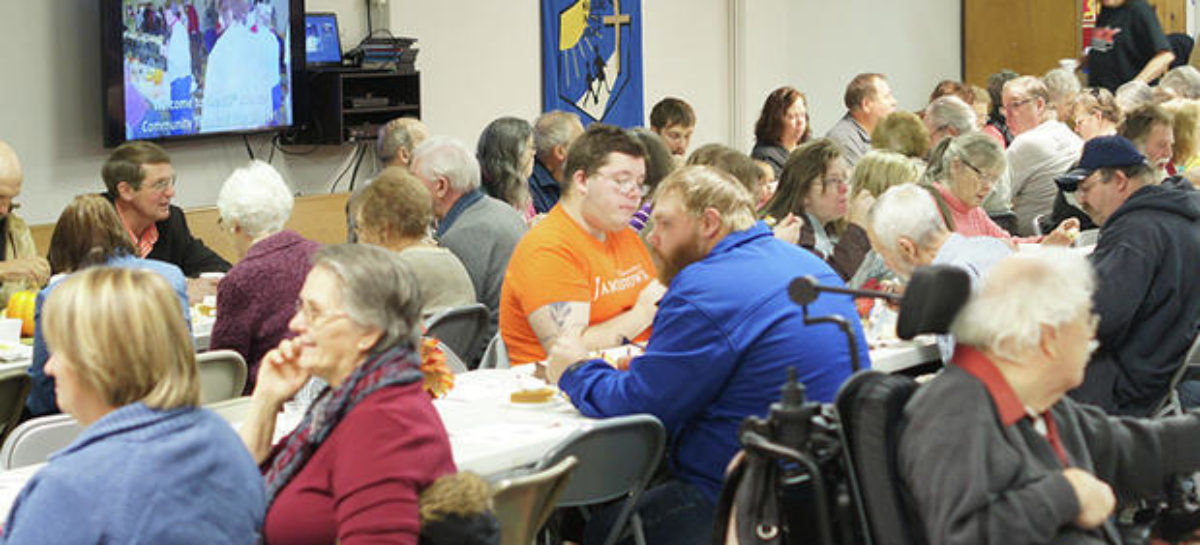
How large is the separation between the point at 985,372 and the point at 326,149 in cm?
723

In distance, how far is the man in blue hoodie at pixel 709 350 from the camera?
3.50 meters

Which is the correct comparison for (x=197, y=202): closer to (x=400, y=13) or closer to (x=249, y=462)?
(x=400, y=13)

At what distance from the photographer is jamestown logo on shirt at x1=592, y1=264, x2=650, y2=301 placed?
15.0 feet

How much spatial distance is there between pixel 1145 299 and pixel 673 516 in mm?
2045

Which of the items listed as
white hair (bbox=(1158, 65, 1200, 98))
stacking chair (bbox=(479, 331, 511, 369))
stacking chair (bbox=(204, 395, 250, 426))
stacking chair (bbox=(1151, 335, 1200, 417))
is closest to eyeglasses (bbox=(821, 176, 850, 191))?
stacking chair (bbox=(1151, 335, 1200, 417))

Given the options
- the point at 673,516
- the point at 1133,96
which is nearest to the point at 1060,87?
the point at 1133,96

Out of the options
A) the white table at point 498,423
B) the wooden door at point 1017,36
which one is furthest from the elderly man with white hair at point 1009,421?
the wooden door at point 1017,36

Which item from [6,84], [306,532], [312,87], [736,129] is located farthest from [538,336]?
[736,129]

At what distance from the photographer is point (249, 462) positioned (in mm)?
2584

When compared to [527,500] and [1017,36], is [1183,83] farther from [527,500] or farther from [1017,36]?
[527,500]

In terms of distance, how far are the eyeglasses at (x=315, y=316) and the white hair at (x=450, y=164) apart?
3226 millimetres

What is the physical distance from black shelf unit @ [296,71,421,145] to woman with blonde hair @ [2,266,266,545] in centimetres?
657

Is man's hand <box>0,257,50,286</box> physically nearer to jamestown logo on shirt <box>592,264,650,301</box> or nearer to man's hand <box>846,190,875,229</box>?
jamestown logo on shirt <box>592,264,650,301</box>

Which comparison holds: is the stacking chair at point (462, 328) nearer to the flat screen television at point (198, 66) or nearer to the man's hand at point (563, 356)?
the man's hand at point (563, 356)
